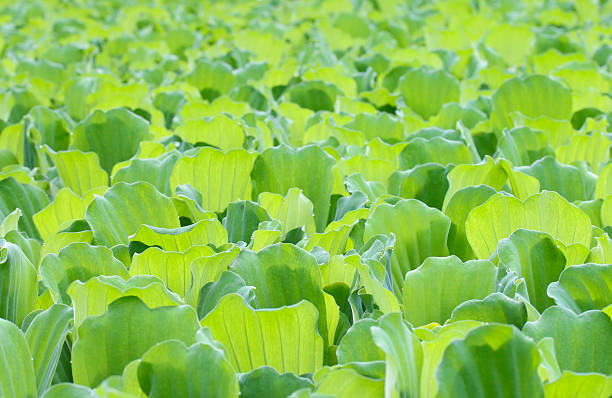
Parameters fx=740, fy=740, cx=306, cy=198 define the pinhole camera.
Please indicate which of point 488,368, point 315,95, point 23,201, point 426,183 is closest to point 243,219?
point 426,183

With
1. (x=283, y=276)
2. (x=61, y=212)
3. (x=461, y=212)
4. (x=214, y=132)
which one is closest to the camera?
(x=283, y=276)

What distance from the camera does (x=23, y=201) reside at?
171 cm

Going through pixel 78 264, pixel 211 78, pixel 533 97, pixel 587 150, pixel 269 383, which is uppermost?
pixel 211 78

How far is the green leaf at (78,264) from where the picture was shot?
1263 millimetres

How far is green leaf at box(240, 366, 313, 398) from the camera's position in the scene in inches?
39.0

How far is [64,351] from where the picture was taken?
3.96ft

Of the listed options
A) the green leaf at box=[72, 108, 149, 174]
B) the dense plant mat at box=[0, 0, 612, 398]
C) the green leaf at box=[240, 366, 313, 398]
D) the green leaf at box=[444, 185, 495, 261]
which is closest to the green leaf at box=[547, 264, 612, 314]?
the dense plant mat at box=[0, 0, 612, 398]

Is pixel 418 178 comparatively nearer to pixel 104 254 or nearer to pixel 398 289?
pixel 398 289

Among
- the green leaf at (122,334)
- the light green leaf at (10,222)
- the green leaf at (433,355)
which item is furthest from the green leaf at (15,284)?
the green leaf at (433,355)

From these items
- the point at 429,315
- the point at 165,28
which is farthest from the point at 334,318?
the point at 165,28

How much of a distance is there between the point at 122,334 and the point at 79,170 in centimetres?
90

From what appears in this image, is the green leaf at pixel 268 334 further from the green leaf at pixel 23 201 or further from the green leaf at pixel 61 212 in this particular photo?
the green leaf at pixel 23 201

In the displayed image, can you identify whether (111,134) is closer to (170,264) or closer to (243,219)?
(243,219)

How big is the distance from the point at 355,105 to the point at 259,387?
1.50 meters
